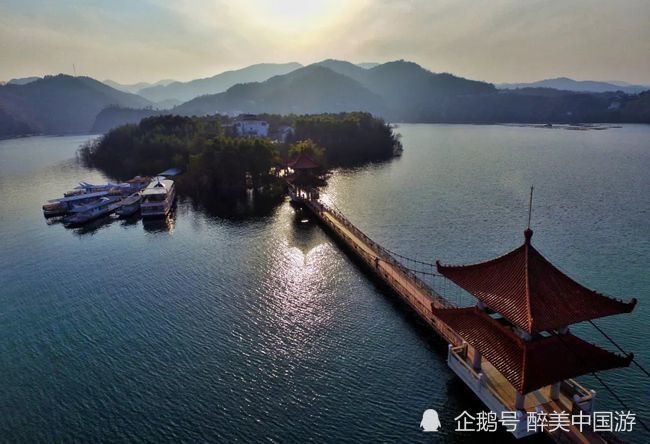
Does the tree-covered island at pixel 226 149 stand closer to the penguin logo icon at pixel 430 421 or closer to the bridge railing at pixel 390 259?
the bridge railing at pixel 390 259

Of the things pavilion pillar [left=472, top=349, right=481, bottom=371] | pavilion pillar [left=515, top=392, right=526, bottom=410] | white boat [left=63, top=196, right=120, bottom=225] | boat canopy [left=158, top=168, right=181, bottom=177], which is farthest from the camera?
boat canopy [left=158, top=168, right=181, bottom=177]

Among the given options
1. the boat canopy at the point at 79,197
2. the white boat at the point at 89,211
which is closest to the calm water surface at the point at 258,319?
the white boat at the point at 89,211

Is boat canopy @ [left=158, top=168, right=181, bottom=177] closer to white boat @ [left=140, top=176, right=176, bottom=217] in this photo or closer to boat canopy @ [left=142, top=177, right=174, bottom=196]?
boat canopy @ [left=142, top=177, right=174, bottom=196]

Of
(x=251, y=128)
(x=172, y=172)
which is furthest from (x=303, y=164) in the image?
(x=251, y=128)

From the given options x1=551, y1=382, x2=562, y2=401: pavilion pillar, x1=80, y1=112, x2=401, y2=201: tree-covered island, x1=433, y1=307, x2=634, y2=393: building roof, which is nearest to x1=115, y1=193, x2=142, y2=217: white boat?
x1=80, y1=112, x2=401, y2=201: tree-covered island

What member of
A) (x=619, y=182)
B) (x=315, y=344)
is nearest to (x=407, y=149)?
(x=619, y=182)
